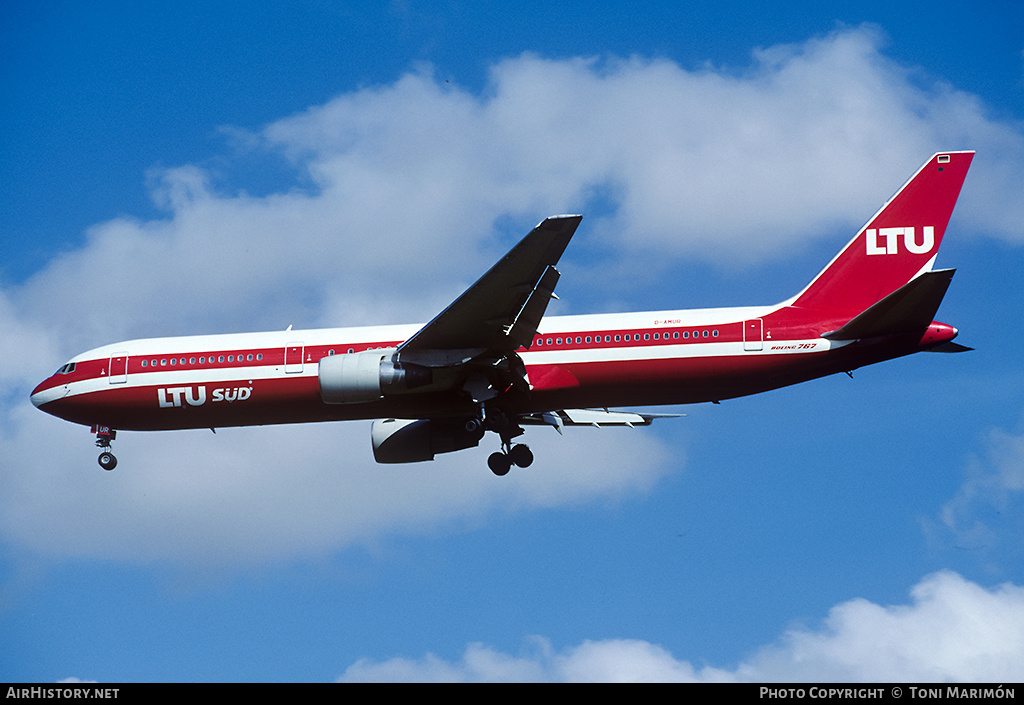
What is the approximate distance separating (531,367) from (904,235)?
31.6ft

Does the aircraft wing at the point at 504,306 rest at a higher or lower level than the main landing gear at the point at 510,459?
higher

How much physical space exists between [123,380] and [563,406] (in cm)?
1117

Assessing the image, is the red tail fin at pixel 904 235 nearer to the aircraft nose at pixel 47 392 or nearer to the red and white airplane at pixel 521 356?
the red and white airplane at pixel 521 356

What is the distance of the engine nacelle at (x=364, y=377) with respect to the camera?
25.1 meters

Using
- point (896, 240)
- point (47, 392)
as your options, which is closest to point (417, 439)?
point (47, 392)

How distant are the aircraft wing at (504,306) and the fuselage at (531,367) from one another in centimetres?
141

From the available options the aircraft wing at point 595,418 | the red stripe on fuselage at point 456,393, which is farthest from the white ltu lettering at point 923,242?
the aircraft wing at point 595,418

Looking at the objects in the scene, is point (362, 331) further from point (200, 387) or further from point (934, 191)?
point (934, 191)

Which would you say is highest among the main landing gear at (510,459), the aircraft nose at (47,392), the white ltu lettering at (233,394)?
the aircraft nose at (47,392)

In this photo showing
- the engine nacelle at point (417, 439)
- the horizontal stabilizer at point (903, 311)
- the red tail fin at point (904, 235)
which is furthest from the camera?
the engine nacelle at point (417, 439)

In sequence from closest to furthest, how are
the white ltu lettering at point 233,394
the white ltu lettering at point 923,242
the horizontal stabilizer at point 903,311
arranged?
the horizontal stabilizer at point 903,311, the white ltu lettering at point 923,242, the white ltu lettering at point 233,394

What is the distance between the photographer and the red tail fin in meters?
27.1

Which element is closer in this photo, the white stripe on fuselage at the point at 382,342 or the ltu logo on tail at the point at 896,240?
the white stripe on fuselage at the point at 382,342

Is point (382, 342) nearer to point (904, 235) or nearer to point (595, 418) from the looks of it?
point (595, 418)
